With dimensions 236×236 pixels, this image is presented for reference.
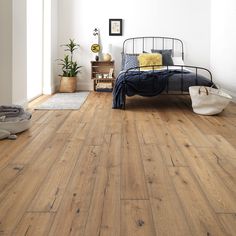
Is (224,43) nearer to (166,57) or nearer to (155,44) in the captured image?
(166,57)

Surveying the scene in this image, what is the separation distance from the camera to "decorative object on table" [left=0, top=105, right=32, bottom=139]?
310cm

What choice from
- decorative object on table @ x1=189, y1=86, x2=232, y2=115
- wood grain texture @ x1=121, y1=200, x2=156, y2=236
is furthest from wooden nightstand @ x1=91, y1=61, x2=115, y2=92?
wood grain texture @ x1=121, y1=200, x2=156, y2=236

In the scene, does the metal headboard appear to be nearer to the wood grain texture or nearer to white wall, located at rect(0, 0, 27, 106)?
white wall, located at rect(0, 0, 27, 106)

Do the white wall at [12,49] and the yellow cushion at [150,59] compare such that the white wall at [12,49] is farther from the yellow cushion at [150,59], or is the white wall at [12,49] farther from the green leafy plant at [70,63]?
the green leafy plant at [70,63]

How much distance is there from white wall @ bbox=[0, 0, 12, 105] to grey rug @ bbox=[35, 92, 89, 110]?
981mm

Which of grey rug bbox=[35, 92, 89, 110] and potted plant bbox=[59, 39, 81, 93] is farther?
potted plant bbox=[59, 39, 81, 93]

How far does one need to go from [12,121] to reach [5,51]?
934 mm

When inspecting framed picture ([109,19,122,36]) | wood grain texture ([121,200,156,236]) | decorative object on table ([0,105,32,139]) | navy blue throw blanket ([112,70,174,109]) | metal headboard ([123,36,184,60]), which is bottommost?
wood grain texture ([121,200,156,236])

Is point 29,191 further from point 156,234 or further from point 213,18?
point 213,18

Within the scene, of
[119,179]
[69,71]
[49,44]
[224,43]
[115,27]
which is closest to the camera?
[119,179]

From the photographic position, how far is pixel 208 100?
429 cm

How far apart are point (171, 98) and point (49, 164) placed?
12.7ft

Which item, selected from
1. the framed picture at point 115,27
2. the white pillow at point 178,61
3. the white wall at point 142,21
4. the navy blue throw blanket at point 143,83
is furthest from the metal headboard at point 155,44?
the navy blue throw blanket at point 143,83

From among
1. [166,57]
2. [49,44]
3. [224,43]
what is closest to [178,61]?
[166,57]
